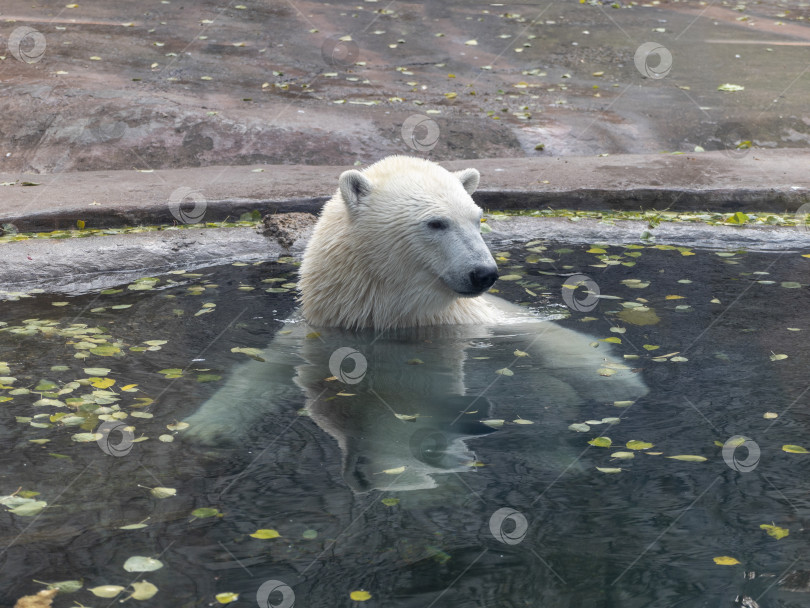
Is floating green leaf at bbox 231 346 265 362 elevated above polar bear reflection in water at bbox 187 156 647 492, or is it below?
below

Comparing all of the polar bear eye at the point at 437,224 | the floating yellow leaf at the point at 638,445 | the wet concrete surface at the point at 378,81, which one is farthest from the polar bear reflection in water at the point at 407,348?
the wet concrete surface at the point at 378,81

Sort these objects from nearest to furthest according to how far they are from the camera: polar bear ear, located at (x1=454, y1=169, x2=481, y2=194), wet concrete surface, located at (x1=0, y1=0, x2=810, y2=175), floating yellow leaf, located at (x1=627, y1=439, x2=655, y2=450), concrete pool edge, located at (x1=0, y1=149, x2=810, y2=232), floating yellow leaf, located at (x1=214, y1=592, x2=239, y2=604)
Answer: floating yellow leaf, located at (x1=214, y1=592, x2=239, y2=604) → floating yellow leaf, located at (x1=627, y1=439, x2=655, y2=450) → polar bear ear, located at (x1=454, y1=169, x2=481, y2=194) → concrete pool edge, located at (x1=0, y1=149, x2=810, y2=232) → wet concrete surface, located at (x1=0, y1=0, x2=810, y2=175)

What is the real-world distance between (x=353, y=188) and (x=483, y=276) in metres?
0.89

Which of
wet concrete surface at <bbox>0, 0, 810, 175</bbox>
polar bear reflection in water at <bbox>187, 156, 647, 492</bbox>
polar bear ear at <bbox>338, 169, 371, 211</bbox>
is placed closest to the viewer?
polar bear reflection in water at <bbox>187, 156, 647, 492</bbox>

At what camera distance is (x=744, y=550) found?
2.75m

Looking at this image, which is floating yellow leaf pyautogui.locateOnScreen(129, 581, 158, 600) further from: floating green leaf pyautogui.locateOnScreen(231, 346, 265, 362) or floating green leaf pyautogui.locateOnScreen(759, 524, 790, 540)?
floating green leaf pyautogui.locateOnScreen(231, 346, 265, 362)

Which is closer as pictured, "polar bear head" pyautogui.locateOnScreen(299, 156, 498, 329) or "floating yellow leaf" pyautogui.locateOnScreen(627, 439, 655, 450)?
"floating yellow leaf" pyautogui.locateOnScreen(627, 439, 655, 450)

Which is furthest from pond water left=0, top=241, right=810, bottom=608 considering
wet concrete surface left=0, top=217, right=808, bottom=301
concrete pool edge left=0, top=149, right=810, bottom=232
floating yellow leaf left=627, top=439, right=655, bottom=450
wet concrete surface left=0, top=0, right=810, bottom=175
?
wet concrete surface left=0, top=0, right=810, bottom=175

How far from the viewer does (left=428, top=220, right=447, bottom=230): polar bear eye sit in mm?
4414

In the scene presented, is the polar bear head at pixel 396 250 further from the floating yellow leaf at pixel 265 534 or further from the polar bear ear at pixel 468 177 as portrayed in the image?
the floating yellow leaf at pixel 265 534

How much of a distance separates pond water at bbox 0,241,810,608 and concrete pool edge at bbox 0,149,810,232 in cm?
174

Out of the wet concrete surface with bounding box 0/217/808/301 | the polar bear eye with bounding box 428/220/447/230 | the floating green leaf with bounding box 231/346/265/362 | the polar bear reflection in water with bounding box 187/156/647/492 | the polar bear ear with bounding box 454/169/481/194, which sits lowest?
the wet concrete surface with bounding box 0/217/808/301

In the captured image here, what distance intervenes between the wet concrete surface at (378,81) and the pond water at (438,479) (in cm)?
389

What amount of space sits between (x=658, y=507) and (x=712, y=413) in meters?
0.92
